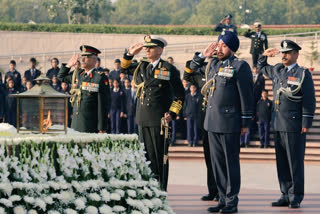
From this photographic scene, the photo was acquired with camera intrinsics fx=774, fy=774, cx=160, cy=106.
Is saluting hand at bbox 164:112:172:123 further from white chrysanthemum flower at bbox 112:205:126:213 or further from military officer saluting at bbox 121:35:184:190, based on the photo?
white chrysanthemum flower at bbox 112:205:126:213

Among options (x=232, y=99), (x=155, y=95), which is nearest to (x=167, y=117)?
(x=155, y=95)

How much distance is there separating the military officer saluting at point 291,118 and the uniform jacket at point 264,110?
25.1 feet

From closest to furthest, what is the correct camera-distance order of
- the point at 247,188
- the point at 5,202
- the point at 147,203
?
the point at 5,202 < the point at 147,203 < the point at 247,188

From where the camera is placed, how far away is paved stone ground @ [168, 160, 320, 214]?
31.0ft

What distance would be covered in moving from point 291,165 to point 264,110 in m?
8.03

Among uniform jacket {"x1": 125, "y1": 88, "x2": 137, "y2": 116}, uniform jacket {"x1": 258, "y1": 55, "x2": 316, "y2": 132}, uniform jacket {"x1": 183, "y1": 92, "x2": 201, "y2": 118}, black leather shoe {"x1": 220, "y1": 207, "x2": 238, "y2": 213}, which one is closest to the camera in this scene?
black leather shoe {"x1": 220, "y1": 207, "x2": 238, "y2": 213}

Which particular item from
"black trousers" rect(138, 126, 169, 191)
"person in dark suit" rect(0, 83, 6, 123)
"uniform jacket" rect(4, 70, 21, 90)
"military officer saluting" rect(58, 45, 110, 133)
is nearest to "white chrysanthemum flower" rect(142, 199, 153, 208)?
"black trousers" rect(138, 126, 169, 191)

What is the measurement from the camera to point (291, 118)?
385 inches

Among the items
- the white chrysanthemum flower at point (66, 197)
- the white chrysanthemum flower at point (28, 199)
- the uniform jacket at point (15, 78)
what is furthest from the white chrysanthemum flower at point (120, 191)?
the uniform jacket at point (15, 78)

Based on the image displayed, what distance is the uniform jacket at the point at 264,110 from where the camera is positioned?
1759 cm

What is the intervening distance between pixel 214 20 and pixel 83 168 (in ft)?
279

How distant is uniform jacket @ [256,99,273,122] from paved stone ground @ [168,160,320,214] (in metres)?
2.00

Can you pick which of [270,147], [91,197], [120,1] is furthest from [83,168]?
[120,1]

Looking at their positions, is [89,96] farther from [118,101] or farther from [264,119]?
[118,101]
